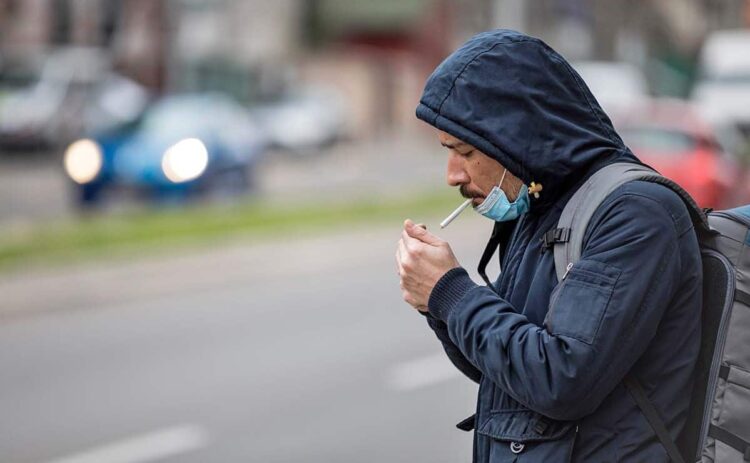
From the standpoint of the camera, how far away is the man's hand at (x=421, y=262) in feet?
7.58

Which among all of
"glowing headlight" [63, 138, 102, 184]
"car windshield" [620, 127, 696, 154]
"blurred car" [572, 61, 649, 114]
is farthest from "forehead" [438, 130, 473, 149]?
"blurred car" [572, 61, 649, 114]

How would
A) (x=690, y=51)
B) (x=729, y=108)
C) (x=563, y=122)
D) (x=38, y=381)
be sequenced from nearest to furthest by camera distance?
1. (x=563, y=122)
2. (x=38, y=381)
3. (x=729, y=108)
4. (x=690, y=51)

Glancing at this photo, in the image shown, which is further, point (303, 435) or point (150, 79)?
point (150, 79)

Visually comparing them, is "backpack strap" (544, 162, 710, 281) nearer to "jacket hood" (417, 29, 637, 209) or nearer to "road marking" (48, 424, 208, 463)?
"jacket hood" (417, 29, 637, 209)

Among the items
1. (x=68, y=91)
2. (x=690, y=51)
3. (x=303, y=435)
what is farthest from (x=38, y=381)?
(x=690, y=51)

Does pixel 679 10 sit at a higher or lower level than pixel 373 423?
lower

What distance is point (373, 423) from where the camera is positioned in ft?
23.3

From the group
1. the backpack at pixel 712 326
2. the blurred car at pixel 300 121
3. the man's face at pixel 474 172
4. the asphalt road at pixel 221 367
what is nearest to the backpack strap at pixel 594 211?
the backpack at pixel 712 326

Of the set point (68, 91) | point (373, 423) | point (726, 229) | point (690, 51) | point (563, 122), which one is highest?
point (563, 122)

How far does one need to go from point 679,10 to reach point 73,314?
5314cm

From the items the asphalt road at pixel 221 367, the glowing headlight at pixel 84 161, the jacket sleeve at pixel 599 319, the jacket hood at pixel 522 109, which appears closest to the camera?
the jacket sleeve at pixel 599 319

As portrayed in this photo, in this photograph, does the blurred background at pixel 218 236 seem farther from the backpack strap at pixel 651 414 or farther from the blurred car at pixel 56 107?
the backpack strap at pixel 651 414

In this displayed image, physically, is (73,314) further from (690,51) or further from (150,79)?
(690,51)

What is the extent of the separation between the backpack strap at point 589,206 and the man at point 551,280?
0.07ft
